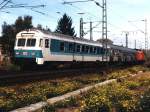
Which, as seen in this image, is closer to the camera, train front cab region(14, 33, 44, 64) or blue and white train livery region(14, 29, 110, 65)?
train front cab region(14, 33, 44, 64)

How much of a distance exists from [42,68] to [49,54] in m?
1.71

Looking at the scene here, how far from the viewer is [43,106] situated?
10.2m

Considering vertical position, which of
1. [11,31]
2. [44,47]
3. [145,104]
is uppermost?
[11,31]

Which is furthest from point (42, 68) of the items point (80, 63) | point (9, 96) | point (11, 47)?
point (11, 47)

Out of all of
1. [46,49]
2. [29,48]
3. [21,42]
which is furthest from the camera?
[21,42]

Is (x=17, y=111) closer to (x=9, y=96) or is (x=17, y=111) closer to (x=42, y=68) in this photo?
(x=9, y=96)

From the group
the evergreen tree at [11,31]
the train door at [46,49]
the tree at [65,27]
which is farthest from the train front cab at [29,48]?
the tree at [65,27]

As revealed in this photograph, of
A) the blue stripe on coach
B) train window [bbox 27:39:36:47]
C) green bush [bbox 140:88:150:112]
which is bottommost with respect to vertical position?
green bush [bbox 140:88:150:112]

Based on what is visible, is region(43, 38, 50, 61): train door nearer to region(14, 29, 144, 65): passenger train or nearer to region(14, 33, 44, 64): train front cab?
region(14, 29, 144, 65): passenger train

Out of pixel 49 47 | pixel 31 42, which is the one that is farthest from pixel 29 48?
pixel 49 47

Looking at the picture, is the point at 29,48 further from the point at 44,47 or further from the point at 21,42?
the point at 44,47

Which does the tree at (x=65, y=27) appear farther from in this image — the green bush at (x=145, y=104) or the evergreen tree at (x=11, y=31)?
the green bush at (x=145, y=104)

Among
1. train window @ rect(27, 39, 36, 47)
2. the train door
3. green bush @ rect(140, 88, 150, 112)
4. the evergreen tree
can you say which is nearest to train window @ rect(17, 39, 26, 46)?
Result: train window @ rect(27, 39, 36, 47)

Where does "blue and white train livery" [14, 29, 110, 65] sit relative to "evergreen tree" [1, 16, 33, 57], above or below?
below
